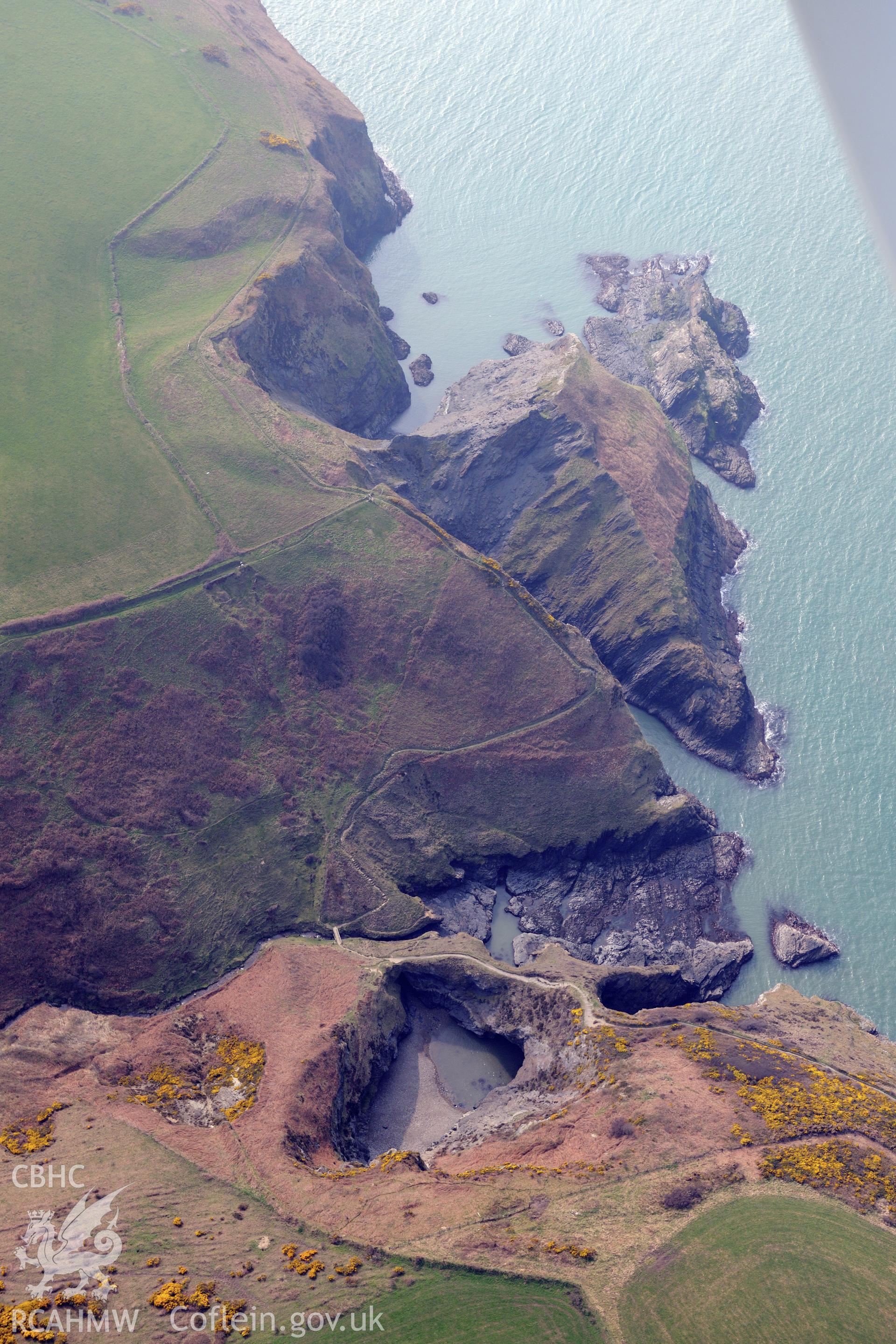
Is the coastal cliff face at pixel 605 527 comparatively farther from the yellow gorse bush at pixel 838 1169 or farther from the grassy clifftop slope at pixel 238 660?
the yellow gorse bush at pixel 838 1169

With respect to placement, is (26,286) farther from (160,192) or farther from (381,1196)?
(381,1196)

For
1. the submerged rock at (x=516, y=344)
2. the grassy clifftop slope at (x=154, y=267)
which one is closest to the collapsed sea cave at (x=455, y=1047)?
the grassy clifftop slope at (x=154, y=267)

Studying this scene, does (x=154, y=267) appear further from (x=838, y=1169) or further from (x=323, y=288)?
(x=838, y=1169)

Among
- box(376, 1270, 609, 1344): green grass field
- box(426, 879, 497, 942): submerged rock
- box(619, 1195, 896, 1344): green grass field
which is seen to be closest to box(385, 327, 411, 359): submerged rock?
box(426, 879, 497, 942): submerged rock

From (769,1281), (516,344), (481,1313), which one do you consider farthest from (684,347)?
(481,1313)

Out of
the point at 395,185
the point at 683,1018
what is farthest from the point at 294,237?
the point at 683,1018

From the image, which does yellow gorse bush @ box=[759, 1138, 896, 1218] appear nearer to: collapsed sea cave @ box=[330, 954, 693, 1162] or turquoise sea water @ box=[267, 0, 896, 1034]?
collapsed sea cave @ box=[330, 954, 693, 1162]
